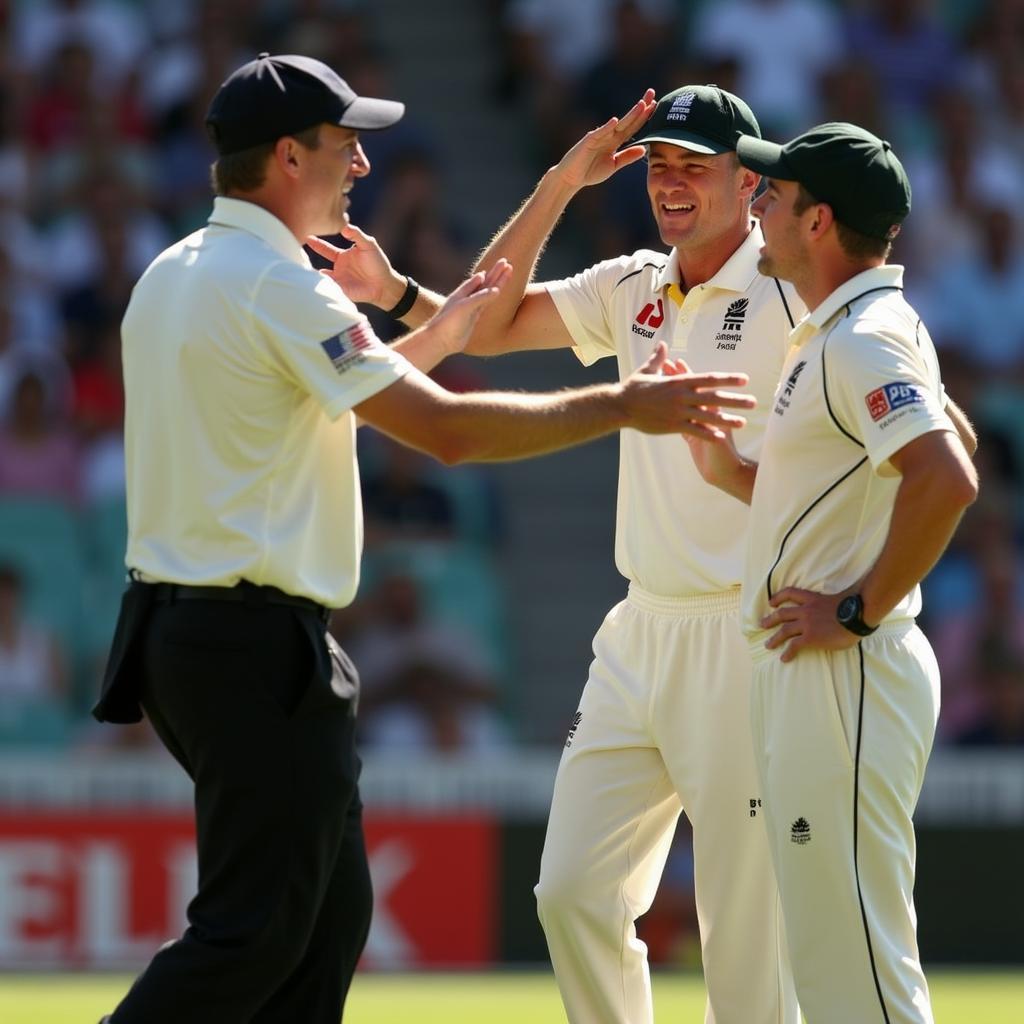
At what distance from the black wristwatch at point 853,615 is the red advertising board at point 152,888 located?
5395 mm

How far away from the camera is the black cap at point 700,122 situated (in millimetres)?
5371

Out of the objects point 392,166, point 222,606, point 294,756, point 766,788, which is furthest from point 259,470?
point 392,166

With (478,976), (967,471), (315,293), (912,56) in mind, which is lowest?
(478,976)

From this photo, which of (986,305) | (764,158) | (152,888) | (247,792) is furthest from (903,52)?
(247,792)

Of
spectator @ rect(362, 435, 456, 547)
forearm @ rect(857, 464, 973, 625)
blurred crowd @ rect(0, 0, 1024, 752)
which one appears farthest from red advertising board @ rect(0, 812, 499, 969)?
forearm @ rect(857, 464, 973, 625)

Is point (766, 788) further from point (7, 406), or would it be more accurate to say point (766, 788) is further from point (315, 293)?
point (7, 406)

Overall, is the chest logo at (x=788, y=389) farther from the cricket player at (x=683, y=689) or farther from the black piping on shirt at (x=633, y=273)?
the black piping on shirt at (x=633, y=273)

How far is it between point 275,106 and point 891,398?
4.77ft

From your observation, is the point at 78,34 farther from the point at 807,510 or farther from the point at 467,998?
the point at 807,510

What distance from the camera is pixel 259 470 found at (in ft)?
14.8

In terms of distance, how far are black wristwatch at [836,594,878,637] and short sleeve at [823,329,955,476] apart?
0.28 m

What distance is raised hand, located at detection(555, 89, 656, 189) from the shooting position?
5715 mm

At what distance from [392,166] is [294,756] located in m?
7.61

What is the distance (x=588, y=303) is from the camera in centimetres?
576
